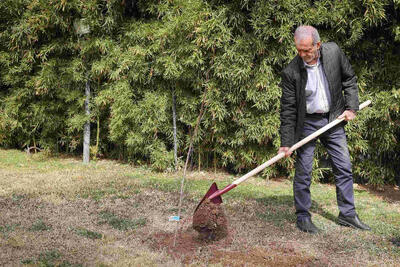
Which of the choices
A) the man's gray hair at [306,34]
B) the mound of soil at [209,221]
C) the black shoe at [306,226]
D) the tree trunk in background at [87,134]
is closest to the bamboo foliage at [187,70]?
the tree trunk in background at [87,134]

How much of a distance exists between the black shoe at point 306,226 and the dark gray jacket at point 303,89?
27.1 inches

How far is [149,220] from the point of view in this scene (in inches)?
147

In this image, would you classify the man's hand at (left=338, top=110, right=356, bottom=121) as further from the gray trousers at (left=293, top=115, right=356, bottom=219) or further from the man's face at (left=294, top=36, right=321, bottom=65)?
the man's face at (left=294, top=36, right=321, bottom=65)

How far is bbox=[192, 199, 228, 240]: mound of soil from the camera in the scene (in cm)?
318

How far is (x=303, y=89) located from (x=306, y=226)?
1181mm

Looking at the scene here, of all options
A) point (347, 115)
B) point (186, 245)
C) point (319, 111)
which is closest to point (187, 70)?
point (319, 111)

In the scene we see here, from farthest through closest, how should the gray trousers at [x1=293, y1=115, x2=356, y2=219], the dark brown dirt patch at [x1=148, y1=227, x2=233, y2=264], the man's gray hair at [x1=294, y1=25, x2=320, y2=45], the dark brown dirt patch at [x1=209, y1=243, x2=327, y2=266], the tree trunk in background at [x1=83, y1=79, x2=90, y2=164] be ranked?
the tree trunk in background at [x1=83, y1=79, x2=90, y2=164]
the gray trousers at [x1=293, y1=115, x2=356, y2=219]
the man's gray hair at [x1=294, y1=25, x2=320, y2=45]
the dark brown dirt patch at [x1=148, y1=227, x2=233, y2=264]
the dark brown dirt patch at [x1=209, y1=243, x2=327, y2=266]

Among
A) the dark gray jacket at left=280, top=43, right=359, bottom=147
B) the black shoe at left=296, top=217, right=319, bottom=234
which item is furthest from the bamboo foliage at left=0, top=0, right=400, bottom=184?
the black shoe at left=296, top=217, right=319, bottom=234

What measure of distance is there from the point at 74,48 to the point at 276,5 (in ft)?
10.3

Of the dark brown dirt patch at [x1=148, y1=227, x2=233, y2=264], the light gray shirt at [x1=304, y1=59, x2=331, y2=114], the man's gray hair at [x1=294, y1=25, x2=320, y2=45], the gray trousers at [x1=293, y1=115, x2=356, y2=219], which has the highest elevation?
the man's gray hair at [x1=294, y1=25, x2=320, y2=45]

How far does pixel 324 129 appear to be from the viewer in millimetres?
3473

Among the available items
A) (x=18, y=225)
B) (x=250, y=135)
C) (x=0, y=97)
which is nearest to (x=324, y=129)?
(x=250, y=135)

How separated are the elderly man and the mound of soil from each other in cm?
79

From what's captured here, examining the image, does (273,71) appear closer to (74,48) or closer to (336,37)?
(336,37)
